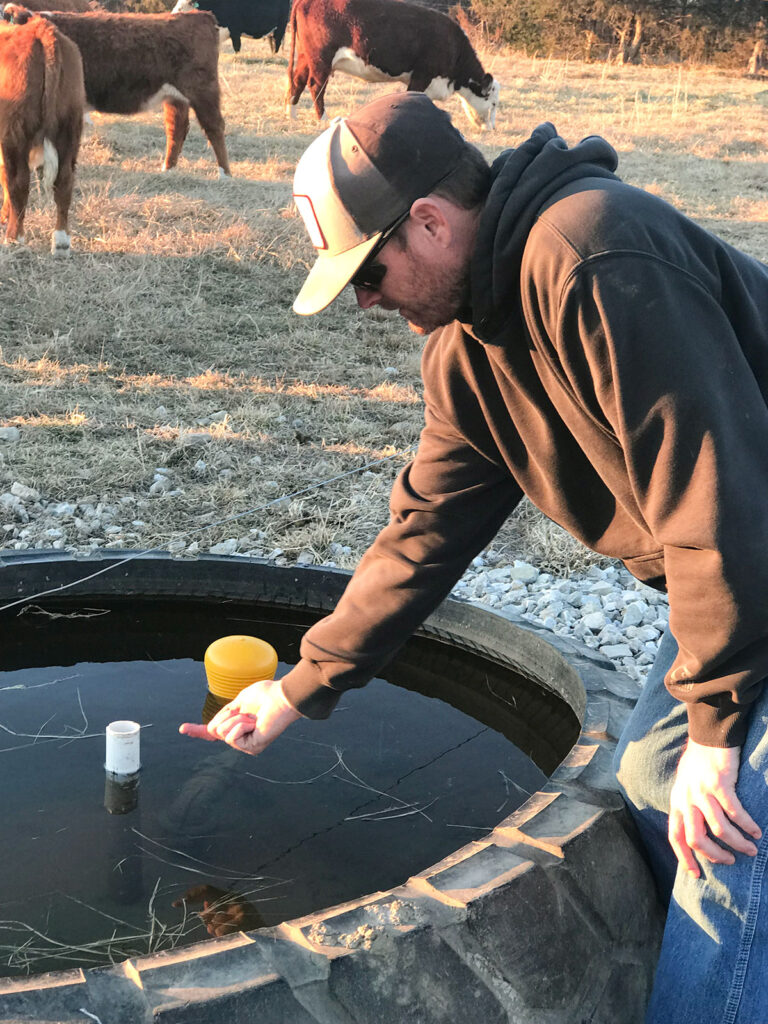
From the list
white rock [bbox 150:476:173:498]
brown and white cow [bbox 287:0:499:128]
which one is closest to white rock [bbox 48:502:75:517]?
white rock [bbox 150:476:173:498]

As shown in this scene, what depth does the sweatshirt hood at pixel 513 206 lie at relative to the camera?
1534 mm

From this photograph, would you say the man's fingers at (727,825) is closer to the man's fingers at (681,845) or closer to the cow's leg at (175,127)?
the man's fingers at (681,845)

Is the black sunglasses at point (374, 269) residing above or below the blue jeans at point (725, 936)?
above

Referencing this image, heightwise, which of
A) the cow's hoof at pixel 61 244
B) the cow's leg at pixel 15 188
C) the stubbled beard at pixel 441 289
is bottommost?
the cow's hoof at pixel 61 244

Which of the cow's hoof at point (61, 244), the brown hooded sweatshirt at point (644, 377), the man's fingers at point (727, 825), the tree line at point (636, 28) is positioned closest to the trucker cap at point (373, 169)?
the brown hooded sweatshirt at point (644, 377)

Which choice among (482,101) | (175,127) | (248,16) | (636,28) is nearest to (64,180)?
(175,127)

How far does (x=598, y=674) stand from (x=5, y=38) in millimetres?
6968

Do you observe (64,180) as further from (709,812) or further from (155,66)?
(709,812)

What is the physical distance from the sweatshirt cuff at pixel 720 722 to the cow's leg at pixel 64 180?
695 cm

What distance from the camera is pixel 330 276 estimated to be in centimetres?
167

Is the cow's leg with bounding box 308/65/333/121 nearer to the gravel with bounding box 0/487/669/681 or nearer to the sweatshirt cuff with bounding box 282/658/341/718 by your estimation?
the gravel with bounding box 0/487/669/681

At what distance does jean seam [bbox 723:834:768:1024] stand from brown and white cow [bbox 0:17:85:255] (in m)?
7.08

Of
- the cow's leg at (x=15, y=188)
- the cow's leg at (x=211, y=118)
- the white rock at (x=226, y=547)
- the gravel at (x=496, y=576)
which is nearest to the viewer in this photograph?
the gravel at (x=496, y=576)

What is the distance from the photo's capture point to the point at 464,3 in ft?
83.0
